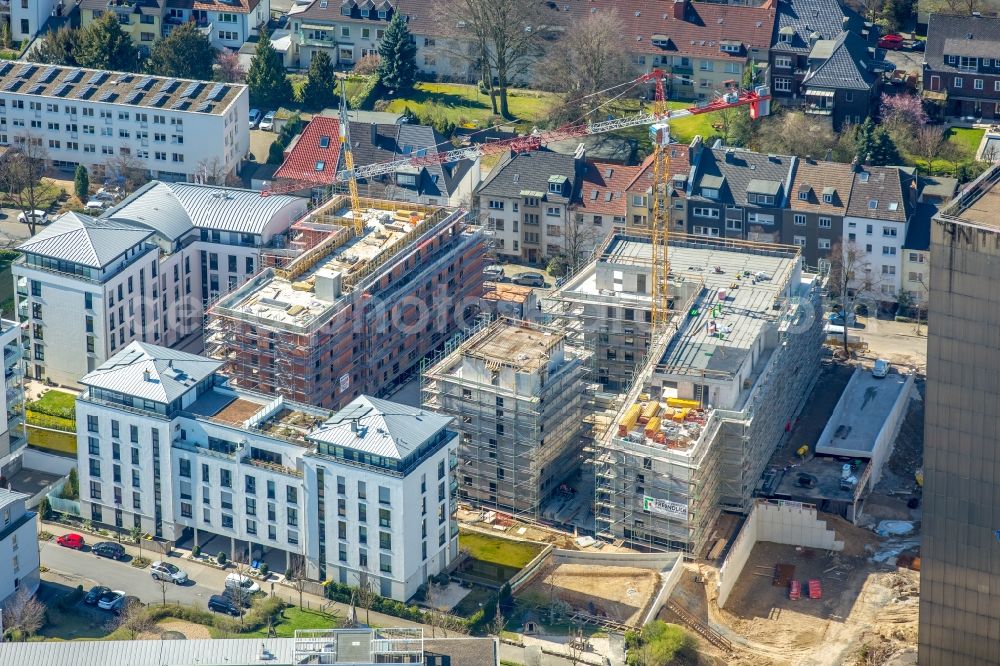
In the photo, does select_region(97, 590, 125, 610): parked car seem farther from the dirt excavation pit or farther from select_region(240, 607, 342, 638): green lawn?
the dirt excavation pit

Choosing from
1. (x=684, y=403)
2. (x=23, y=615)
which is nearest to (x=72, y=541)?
(x=23, y=615)

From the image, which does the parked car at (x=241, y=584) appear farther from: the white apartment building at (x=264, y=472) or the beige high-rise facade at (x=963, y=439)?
the beige high-rise facade at (x=963, y=439)

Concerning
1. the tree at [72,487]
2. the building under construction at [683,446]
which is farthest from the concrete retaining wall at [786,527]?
the tree at [72,487]

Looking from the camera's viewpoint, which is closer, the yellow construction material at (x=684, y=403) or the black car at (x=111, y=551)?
the black car at (x=111, y=551)

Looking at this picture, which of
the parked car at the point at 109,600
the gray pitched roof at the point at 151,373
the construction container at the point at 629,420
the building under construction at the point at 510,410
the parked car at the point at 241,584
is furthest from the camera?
the building under construction at the point at 510,410

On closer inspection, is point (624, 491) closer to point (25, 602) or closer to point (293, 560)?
point (293, 560)

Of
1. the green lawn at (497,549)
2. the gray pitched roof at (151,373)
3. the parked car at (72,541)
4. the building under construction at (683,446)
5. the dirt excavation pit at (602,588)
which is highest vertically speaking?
the gray pitched roof at (151,373)

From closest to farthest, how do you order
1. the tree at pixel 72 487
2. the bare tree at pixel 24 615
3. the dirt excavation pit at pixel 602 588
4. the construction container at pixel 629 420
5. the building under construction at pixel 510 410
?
the bare tree at pixel 24 615
the dirt excavation pit at pixel 602 588
the construction container at pixel 629 420
the building under construction at pixel 510 410
the tree at pixel 72 487
